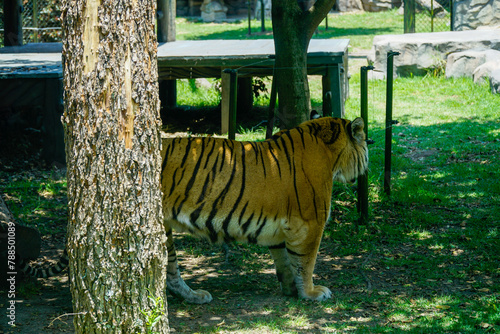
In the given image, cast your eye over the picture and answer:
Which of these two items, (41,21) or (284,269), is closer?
(284,269)

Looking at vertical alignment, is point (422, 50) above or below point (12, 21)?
below

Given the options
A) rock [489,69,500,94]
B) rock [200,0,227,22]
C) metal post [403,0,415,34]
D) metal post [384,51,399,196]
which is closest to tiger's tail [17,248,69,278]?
metal post [384,51,399,196]

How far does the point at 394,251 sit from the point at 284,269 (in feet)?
4.72

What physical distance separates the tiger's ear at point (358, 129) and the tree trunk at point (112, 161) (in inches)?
85.4

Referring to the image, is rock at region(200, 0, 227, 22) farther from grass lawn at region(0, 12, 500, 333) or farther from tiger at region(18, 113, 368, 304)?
tiger at region(18, 113, 368, 304)

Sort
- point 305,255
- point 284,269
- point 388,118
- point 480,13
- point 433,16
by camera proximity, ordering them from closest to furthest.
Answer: point 305,255 < point 284,269 < point 388,118 < point 480,13 < point 433,16

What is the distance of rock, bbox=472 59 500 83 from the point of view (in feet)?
38.1

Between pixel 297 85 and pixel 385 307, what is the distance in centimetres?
270

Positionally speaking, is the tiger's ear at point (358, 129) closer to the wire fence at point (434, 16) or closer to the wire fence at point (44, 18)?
the wire fence at point (44, 18)

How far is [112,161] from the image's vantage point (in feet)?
10.4

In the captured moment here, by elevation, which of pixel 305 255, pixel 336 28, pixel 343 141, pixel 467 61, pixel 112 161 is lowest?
pixel 305 255

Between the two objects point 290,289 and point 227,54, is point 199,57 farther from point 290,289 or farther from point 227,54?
point 290,289

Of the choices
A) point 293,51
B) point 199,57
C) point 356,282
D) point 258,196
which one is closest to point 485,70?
point 199,57

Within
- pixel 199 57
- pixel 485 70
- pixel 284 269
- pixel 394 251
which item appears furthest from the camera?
pixel 485 70
